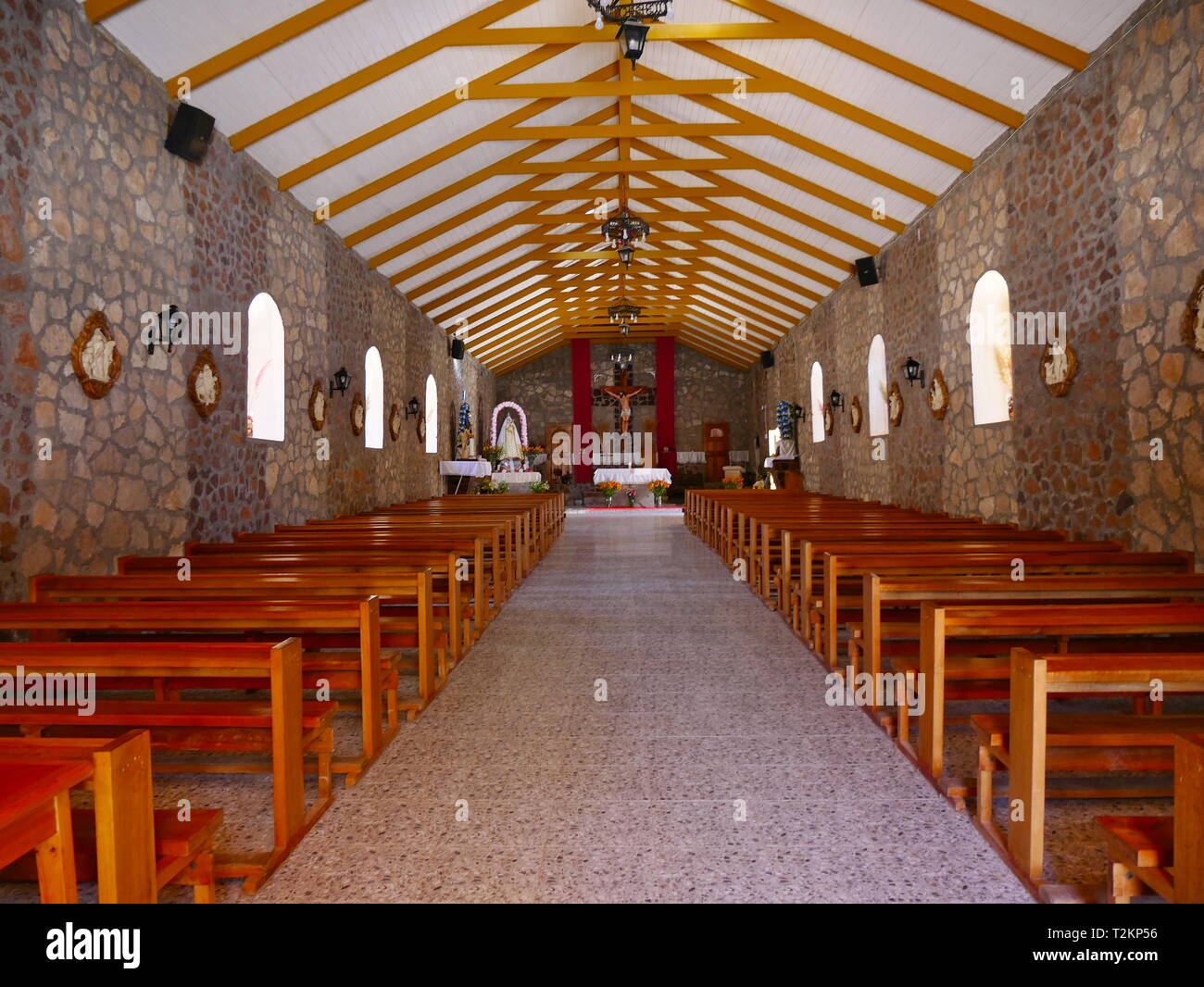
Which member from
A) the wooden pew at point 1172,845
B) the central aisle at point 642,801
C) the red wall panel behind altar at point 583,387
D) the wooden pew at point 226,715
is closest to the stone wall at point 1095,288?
the central aisle at point 642,801

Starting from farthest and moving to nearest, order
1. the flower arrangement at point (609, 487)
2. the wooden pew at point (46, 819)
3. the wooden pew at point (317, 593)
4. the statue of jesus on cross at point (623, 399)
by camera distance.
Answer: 1. the statue of jesus on cross at point (623, 399)
2. the flower arrangement at point (609, 487)
3. the wooden pew at point (317, 593)
4. the wooden pew at point (46, 819)

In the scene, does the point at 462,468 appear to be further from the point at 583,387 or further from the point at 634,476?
the point at 583,387

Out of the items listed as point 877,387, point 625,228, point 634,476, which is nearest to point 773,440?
point 634,476

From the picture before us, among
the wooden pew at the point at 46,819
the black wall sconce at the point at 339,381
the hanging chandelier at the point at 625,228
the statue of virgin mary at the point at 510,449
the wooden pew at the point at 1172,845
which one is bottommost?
the wooden pew at the point at 1172,845

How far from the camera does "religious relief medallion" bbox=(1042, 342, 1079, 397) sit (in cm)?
567

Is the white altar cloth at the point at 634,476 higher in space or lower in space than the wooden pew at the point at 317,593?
higher

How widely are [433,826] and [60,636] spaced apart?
2037 mm

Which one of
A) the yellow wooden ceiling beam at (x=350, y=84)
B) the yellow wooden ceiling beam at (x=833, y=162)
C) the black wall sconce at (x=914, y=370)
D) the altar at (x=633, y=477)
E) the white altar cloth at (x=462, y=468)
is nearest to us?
the yellow wooden ceiling beam at (x=350, y=84)

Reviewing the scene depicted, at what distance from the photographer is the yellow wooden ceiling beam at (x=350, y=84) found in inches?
248

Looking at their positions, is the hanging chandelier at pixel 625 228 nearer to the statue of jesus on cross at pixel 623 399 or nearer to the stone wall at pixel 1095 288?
the stone wall at pixel 1095 288

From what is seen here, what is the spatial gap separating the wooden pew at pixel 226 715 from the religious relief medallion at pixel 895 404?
8392mm

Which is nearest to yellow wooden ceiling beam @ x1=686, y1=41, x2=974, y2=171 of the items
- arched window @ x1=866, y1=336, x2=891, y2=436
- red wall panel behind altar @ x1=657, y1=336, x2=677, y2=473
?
arched window @ x1=866, y1=336, x2=891, y2=436

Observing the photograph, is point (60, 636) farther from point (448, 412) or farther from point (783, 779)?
point (448, 412)
